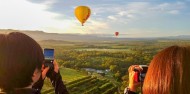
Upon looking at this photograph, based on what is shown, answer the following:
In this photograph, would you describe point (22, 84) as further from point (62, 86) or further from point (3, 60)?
point (62, 86)

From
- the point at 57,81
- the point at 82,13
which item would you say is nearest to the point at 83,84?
the point at 82,13

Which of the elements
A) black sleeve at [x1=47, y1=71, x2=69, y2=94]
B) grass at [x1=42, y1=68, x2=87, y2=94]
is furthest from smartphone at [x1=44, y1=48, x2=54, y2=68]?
grass at [x1=42, y1=68, x2=87, y2=94]

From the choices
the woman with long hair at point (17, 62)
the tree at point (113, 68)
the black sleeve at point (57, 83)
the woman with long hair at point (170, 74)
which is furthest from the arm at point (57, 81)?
the tree at point (113, 68)

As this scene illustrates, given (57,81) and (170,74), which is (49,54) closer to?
(57,81)

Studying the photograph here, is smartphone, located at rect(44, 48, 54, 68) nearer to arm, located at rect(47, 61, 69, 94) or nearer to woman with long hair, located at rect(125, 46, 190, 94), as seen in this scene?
arm, located at rect(47, 61, 69, 94)

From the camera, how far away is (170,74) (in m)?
1.94

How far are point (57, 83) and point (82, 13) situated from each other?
1367 inches

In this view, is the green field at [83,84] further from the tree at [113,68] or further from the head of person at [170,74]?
the head of person at [170,74]

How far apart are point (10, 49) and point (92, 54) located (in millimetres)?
117106

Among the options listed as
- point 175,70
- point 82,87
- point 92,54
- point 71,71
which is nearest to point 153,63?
point 175,70

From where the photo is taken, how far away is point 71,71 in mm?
81562

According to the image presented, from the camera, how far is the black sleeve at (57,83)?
3064 mm

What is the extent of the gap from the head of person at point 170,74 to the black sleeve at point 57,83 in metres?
1.19

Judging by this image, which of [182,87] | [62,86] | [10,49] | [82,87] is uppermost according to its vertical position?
[10,49]
